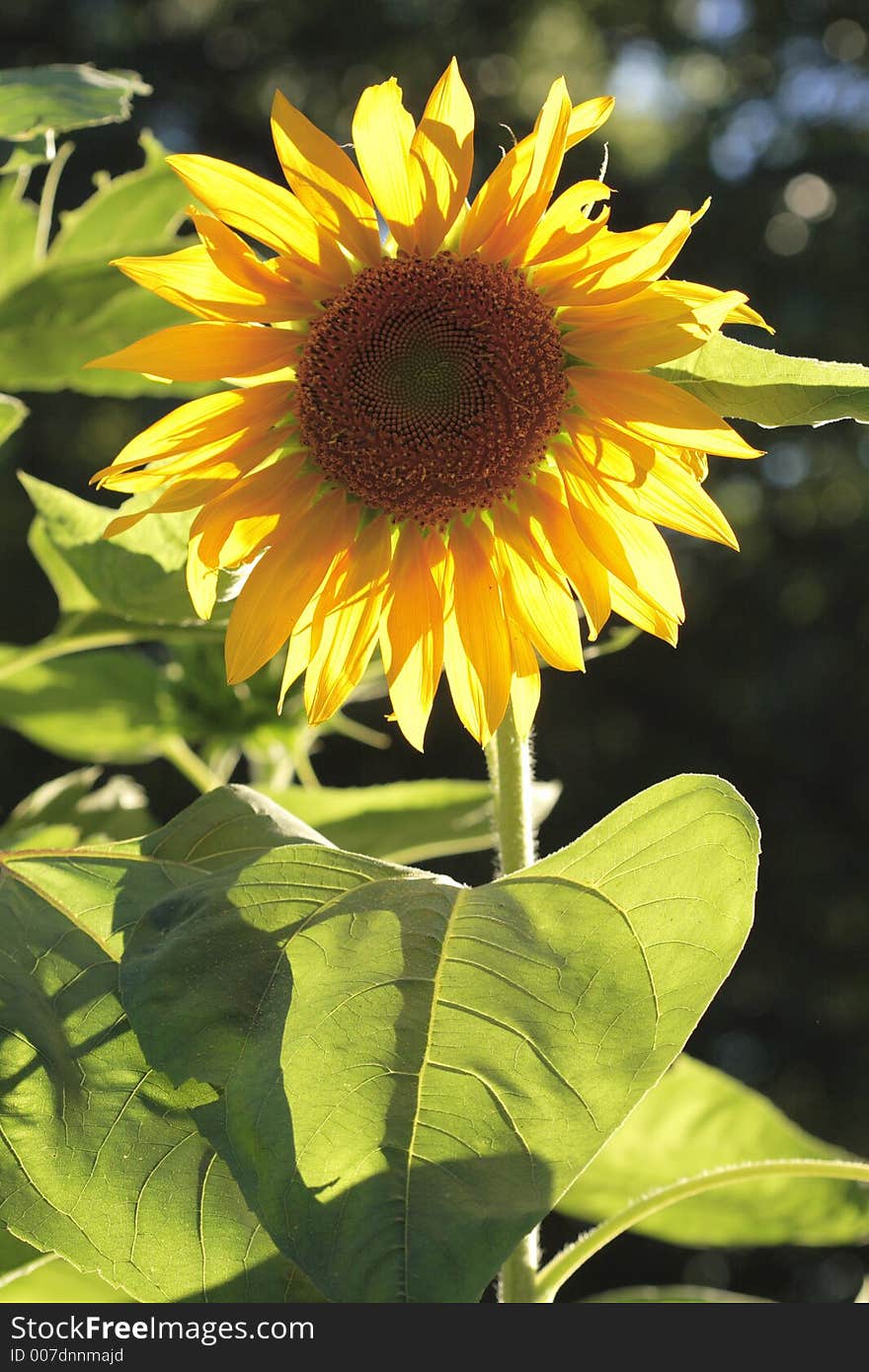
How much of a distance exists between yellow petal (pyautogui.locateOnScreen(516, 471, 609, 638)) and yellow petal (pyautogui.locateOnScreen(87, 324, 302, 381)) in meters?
0.14

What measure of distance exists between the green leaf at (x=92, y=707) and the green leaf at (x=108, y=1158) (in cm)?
46

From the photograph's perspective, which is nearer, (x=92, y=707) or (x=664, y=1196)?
(x=664, y=1196)

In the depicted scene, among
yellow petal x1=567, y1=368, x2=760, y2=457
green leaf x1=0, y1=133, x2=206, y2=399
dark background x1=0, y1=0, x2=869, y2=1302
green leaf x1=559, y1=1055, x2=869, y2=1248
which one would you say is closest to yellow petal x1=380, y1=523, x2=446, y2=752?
yellow petal x1=567, y1=368, x2=760, y2=457

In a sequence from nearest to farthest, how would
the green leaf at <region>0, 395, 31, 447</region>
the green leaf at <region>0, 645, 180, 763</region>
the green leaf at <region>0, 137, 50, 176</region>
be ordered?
the green leaf at <region>0, 137, 50, 176</region> < the green leaf at <region>0, 395, 31, 447</region> < the green leaf at <region>0, 645, 180, 763</region>

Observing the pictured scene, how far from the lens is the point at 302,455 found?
719 millimetres

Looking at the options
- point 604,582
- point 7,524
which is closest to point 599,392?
point 604,582

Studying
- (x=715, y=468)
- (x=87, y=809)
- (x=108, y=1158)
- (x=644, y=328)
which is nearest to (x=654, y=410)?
(x=644, y=328)

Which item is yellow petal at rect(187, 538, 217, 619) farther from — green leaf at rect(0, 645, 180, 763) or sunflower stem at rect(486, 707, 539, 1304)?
green leaf at rect(0, 645, 180, 763)

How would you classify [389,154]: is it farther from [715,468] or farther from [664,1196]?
[715,468]

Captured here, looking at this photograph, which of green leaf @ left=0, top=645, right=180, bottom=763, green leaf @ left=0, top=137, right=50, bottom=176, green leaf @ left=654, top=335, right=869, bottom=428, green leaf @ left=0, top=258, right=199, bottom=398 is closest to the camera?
green leaf @ left=654, top=335, right=869, bottom=428

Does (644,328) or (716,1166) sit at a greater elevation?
(644,328)

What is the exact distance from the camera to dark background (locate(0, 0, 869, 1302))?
5.24m

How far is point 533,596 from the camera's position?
681 millimetres

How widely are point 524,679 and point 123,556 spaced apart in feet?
0.67
